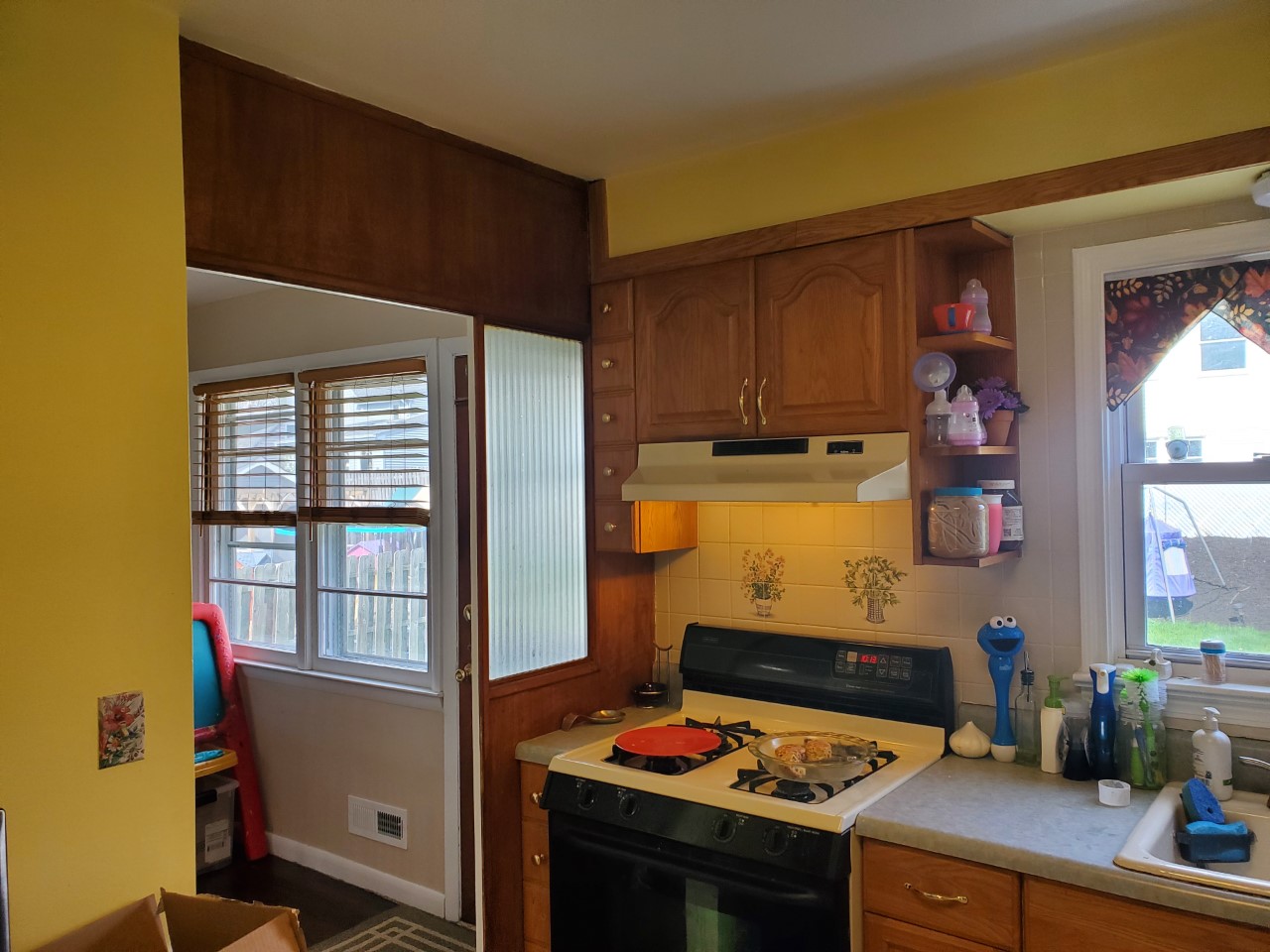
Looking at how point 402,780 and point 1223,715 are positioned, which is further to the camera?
point 402,780

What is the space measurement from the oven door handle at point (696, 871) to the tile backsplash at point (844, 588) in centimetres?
81

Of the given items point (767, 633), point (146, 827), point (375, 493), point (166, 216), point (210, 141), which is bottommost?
point (146, 827)

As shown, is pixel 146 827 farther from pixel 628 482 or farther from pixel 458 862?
pixel 458 862

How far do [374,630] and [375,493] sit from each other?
1.81 feet

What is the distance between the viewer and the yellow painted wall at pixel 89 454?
1688 mm

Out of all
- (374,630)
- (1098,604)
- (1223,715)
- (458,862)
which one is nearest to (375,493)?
(374,630)

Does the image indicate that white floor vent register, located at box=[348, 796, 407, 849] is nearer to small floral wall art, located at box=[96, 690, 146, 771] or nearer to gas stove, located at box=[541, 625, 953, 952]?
gas stove, located at box=[541, 625, 953, 952]

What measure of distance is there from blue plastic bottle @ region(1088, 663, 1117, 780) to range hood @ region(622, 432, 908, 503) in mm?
617

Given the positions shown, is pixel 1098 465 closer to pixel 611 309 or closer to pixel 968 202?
pixel 968 202

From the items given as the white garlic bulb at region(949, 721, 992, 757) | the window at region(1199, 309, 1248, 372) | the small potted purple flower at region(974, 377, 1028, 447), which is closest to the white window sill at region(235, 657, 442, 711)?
the white garlic bulb at region(949, 721, 992, 757)

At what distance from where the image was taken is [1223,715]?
7.22ft

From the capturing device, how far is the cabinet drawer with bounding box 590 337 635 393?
2844 millimetres

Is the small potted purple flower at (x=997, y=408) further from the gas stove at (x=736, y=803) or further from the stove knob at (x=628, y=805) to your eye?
the stove knob at (x=628, y=805)

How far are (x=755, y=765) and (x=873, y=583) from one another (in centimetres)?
62
